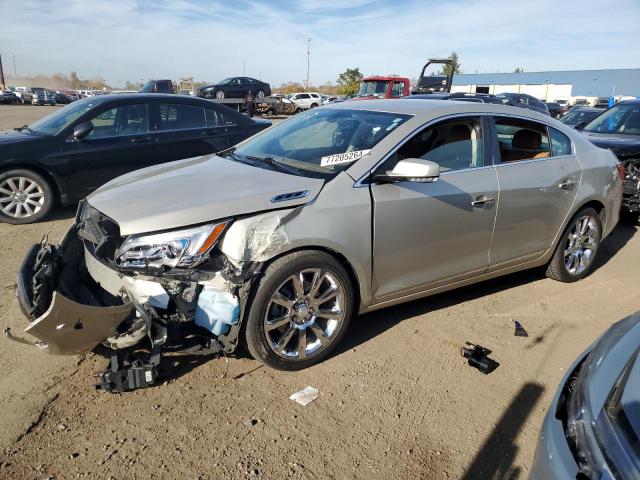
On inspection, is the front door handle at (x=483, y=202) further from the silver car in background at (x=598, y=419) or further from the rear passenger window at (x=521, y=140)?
the silver car in background at (x=598, y=419)

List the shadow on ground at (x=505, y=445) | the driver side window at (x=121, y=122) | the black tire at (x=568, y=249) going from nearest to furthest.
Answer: the shadow on ground at (x=505, y=445), the black tire at (x=568, y=249), the driver side window at (x=121, y=122)

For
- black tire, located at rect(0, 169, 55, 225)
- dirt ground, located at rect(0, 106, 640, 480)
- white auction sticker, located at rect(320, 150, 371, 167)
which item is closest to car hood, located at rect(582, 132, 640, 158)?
dirt ground, located at rect(0, 106, 640, 480)

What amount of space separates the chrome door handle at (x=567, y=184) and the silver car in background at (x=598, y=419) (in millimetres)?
2609

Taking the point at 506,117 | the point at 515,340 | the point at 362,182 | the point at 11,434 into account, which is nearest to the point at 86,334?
the point at 11,434

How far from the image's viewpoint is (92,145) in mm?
6484

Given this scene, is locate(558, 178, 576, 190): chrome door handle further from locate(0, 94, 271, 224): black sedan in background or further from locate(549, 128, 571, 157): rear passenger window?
locate(0, 94, 271, 224): black sedan in background

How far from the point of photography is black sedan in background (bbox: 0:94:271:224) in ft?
20.5

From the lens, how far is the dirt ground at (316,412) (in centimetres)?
248

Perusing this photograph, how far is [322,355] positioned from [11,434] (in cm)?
180

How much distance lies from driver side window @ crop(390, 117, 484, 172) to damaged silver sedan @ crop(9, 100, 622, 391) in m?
0.01

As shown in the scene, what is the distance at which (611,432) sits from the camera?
1.47 metres

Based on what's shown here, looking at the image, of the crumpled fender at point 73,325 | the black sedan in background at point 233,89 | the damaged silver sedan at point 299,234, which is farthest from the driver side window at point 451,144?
the black sedan in background at point 233,89

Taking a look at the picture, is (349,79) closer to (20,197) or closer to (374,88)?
(374,88)

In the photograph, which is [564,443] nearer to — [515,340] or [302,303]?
[302,303]
